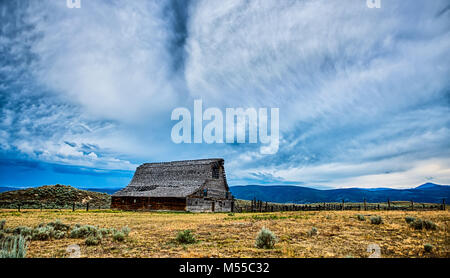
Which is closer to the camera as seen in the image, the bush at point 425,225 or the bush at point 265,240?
the bush at point 265,240

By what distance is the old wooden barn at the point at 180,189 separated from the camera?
34250 mm

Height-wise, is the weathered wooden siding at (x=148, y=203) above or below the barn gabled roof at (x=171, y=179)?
below

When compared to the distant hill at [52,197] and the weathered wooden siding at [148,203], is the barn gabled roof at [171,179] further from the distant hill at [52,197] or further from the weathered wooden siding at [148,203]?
the distant hill at [52,197]

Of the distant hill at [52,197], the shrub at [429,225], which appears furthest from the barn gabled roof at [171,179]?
the shrub at [429,225]

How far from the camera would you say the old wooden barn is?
34250 mm

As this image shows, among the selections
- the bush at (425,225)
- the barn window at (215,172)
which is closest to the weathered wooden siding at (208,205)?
the barn window at (215,172)

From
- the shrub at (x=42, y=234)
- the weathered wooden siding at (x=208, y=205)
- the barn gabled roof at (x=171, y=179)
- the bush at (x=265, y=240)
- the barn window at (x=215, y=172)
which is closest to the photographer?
the bush at (x=265, y=240)

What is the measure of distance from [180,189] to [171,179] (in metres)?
4.44

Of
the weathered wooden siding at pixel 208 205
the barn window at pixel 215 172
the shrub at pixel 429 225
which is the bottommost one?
the weathered wooden siding at pixel 208 205

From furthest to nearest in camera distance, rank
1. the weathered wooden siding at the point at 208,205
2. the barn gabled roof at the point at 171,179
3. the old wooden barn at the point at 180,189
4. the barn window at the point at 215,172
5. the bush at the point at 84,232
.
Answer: the barn window at the point at 215,172
the barn gabled roof at the point at 171,179
the old wooden barn at the point at 180,189
the weathered wooden siding at the point at 208,205
the bush at the point at 84,232

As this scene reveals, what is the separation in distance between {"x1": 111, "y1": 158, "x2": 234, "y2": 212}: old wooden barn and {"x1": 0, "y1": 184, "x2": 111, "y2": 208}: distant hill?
906cm
